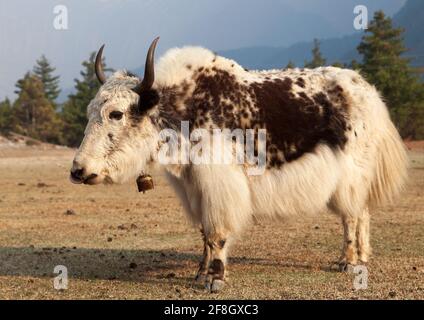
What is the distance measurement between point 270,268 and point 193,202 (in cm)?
143

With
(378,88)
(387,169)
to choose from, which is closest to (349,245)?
(387,169)

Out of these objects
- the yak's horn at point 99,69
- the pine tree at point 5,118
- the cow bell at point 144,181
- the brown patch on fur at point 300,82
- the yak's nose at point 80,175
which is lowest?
the cow bell at point 144,181

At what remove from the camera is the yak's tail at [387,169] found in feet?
24.7

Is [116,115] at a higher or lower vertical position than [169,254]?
higher

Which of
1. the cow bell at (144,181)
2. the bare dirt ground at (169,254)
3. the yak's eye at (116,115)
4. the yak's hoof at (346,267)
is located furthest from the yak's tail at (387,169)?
the yak's eye at (116,115)

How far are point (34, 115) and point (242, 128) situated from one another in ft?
173

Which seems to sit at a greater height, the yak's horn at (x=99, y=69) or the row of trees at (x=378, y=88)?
the row of trees at (x=378, y=88)

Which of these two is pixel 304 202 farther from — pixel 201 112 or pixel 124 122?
pixel 124 122

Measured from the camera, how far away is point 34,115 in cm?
5675

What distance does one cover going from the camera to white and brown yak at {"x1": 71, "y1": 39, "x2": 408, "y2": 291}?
627 cm

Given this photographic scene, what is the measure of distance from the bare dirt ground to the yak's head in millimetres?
1121

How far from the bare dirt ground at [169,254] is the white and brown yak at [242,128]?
17.5 inches

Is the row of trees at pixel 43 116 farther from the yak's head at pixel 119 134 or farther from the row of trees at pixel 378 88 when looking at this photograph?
the yak's head at pixel 119 134

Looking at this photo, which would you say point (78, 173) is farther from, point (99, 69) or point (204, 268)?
point (204, 268)
